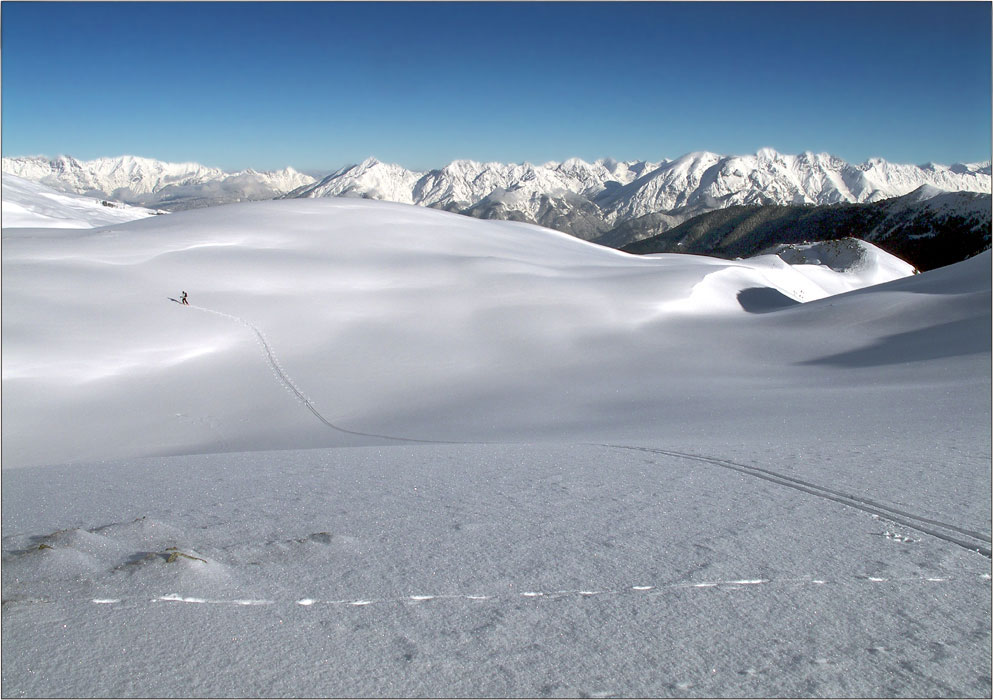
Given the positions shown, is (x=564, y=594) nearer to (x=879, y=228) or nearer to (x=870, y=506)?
(x=870, y=506)

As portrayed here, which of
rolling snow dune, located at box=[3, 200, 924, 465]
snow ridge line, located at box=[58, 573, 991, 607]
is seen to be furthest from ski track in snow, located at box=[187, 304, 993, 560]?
rolling snow dune, located at box=[3, 200, 924, 465]

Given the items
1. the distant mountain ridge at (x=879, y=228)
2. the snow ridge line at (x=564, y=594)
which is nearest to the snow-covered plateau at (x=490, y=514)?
the snow ridge line at (x=564, y=594)

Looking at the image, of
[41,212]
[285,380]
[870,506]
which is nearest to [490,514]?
[870,506]

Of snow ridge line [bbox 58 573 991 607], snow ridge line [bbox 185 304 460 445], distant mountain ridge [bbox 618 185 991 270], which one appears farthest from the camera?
distant mountain ridge [bbox 618 185 991 270]

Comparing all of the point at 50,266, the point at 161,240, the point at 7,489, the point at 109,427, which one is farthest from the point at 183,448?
the point at 161,240

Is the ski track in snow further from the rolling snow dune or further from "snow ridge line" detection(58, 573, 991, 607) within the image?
the rolling snow dune
